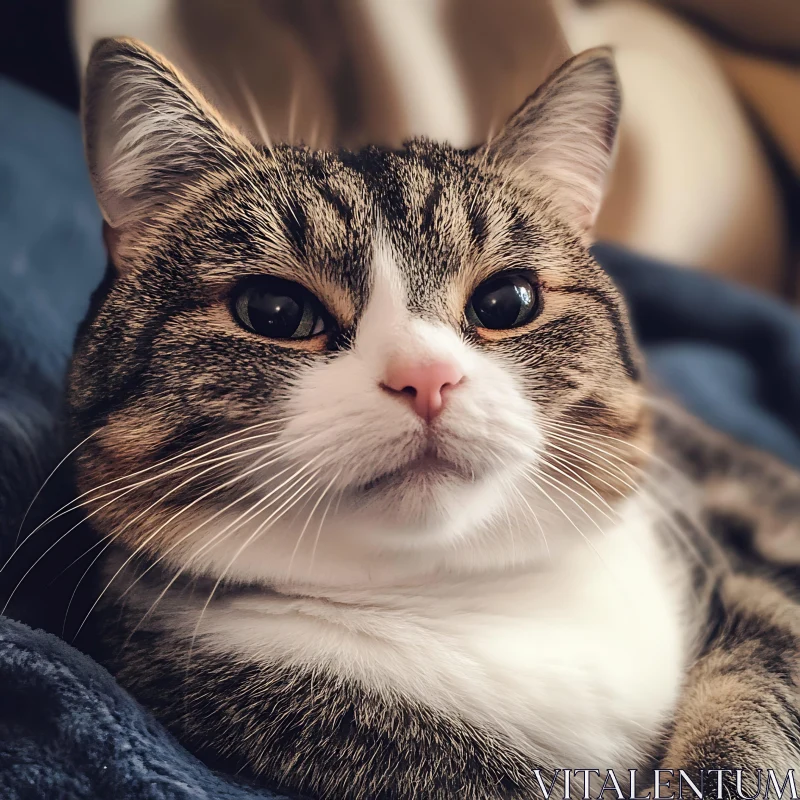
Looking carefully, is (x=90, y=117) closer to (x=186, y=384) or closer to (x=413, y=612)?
(x=186, y=384)

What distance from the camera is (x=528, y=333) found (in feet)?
1.75

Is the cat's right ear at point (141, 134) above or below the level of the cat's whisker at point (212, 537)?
above

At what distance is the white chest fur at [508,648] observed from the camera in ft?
1.66

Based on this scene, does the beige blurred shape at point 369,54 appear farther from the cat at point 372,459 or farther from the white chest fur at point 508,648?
the white chest fur at point 508,648

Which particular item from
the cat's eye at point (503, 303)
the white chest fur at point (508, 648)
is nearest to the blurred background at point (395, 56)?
the cat's eye at point (503, 303)

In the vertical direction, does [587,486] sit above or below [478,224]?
below

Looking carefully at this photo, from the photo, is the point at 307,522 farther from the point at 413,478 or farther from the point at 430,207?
the point at 430,207

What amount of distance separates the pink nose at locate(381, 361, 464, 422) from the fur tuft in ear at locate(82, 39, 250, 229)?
226 millimetres

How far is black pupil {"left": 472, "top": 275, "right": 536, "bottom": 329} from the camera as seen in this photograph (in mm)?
523

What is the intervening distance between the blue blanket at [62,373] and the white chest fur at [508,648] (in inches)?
4.0

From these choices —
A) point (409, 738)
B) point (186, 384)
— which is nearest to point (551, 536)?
point (409, 738)

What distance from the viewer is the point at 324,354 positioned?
1.58 ft

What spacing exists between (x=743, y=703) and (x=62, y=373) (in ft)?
2.37

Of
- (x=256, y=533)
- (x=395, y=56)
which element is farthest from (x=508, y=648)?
(x=395, y=56)
